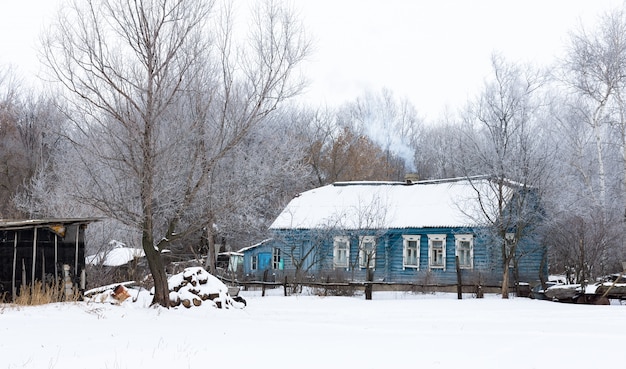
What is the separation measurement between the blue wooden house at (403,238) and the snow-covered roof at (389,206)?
45mm

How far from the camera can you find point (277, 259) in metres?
32.1

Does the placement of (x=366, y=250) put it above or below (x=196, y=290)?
above

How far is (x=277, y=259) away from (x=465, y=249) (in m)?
10.4

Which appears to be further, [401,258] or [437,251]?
[401,258]

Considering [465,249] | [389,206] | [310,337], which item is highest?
[389,206]

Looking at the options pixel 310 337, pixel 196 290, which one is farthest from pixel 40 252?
pixel 310 337

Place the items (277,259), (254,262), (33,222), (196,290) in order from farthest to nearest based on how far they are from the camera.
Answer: (254,262), (277,259), (196,290), (33,222)

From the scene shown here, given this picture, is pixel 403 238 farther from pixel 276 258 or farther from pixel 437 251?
pixel 276 258

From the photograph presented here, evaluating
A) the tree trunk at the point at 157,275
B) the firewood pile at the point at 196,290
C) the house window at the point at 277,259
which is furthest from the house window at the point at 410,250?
the tree trunk at the point at 157,275

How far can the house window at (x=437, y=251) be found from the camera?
26.4 m

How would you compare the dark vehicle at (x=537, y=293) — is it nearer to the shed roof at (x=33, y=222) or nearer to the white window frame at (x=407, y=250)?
the white window frame at (x=407, y=250)

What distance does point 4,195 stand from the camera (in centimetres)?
4194

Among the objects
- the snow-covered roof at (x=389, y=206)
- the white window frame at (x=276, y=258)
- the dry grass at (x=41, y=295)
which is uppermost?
the snow-covered roof at (x=389, y=206)

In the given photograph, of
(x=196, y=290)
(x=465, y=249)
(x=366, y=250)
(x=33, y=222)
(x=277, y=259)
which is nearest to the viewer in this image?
(x=33, y=222)
